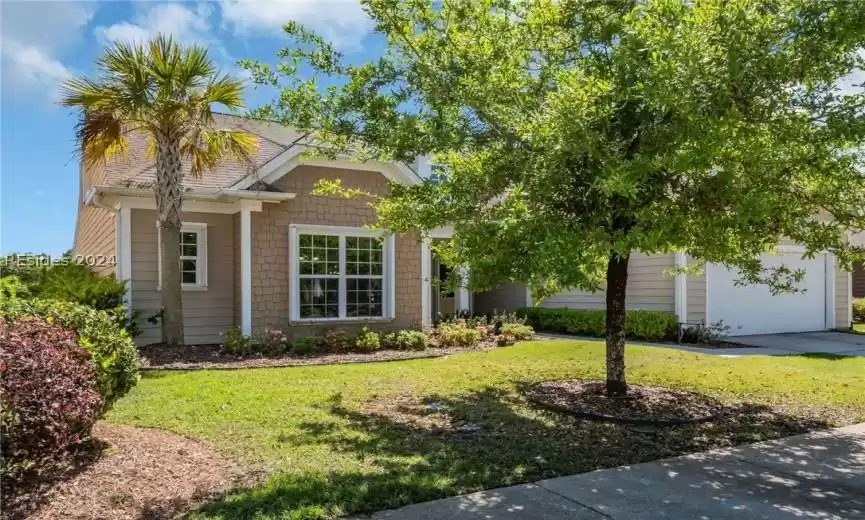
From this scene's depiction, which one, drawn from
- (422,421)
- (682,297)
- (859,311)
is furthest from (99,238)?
(859,311)

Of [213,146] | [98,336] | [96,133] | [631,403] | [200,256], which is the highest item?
[96,133]

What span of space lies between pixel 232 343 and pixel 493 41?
8.47 metres

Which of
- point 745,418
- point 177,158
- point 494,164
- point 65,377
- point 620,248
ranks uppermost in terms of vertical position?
point 177,158

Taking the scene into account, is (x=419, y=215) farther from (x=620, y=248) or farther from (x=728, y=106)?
(x=728, y=106)

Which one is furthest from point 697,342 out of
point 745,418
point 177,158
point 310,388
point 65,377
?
point 65,377

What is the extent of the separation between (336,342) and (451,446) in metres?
7.31

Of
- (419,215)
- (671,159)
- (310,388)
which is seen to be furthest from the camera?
(310,388)

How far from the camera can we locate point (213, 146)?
1200cm

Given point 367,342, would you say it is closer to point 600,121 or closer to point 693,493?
point 600,121

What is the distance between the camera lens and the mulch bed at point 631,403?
23.7 ft

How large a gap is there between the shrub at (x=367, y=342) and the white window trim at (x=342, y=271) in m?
0.86

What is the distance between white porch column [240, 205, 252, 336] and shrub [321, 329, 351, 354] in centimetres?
163

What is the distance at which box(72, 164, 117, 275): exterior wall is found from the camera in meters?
14.4

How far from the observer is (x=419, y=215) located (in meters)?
7.01
